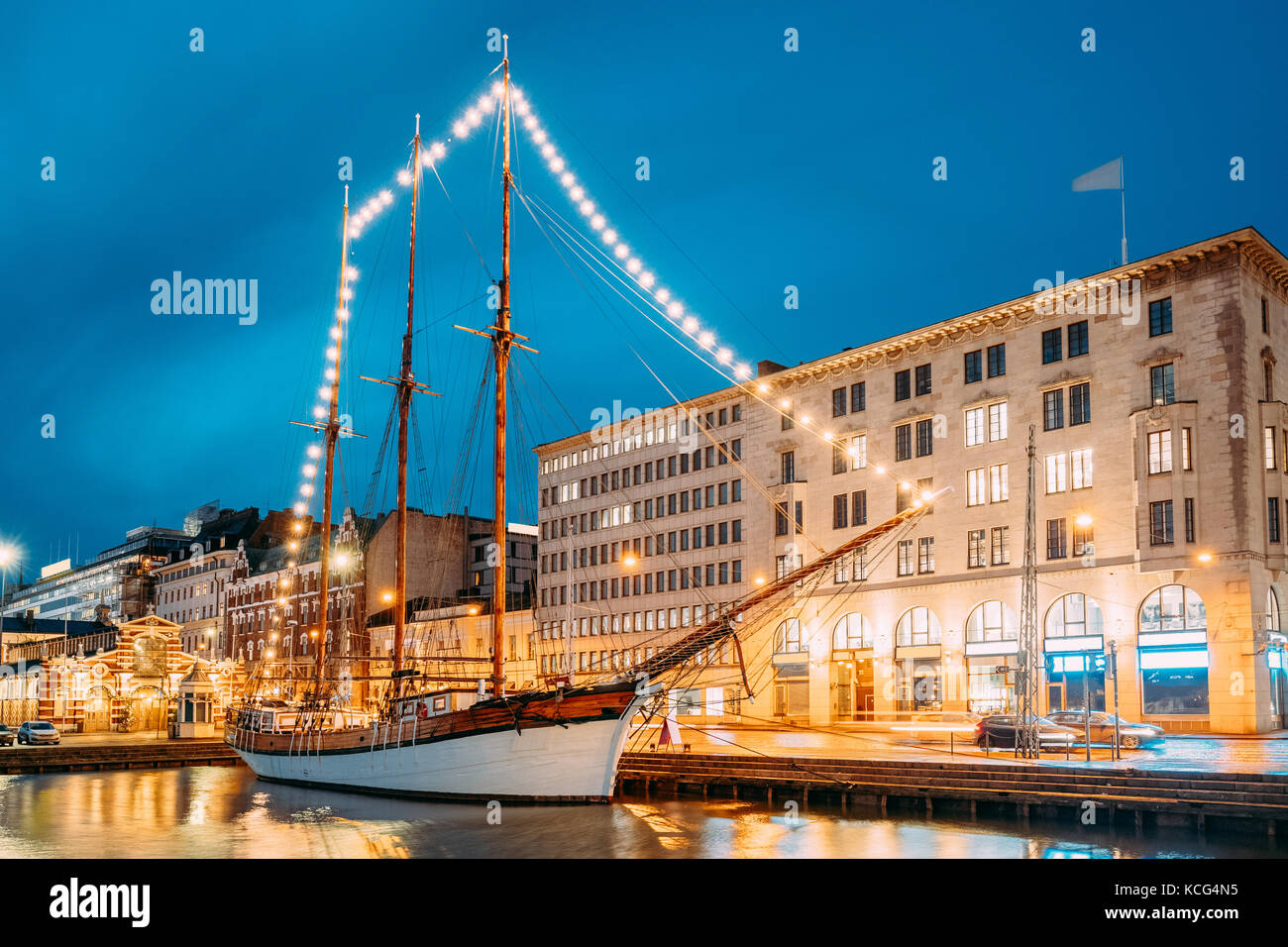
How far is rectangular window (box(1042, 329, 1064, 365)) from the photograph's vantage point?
5778 centimetres

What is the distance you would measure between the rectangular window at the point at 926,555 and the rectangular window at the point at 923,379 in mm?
7907

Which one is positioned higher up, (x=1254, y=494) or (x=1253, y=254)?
(x=1253, y=254)

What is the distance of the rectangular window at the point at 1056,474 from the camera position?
2223 inches

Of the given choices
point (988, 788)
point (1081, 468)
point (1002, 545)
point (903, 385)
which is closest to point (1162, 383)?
point (1081, 468)

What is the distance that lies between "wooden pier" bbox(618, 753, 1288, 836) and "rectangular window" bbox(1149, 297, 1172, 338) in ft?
89.5

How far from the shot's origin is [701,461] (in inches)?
3196

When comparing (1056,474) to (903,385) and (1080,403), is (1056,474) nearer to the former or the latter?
(1080,403)

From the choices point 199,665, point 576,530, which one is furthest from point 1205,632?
point 199,665

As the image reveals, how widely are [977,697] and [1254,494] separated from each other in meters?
16.0

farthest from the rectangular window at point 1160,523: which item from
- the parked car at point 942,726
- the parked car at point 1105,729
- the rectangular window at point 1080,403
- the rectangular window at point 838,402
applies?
the rectangular window at point 838,402

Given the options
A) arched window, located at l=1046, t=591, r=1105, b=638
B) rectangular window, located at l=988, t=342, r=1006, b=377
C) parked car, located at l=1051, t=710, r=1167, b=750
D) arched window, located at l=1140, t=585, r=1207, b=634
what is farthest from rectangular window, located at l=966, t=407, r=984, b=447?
parked car, located at l=1051, t=710, r=1167, b=750

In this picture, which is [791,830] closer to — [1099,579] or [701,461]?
[1099,579]

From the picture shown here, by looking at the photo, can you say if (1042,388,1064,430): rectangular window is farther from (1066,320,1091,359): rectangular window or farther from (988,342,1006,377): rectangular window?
(988,342,1006,377): rectangular window

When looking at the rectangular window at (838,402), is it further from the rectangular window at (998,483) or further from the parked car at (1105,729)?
the parked car at (1105,729)
